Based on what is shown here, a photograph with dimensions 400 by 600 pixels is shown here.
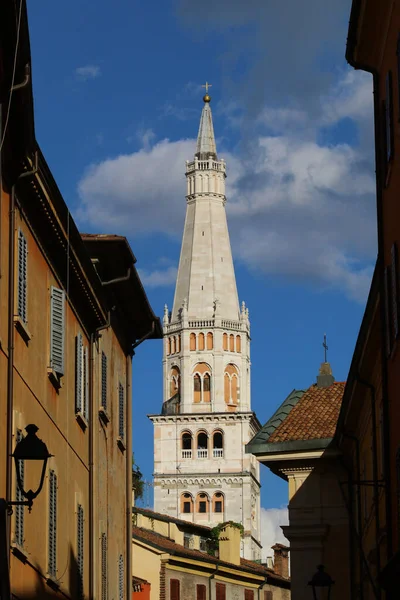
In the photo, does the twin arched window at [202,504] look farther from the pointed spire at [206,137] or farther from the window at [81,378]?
the window at [81,378]

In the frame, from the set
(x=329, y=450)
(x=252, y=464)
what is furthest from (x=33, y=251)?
(x=252, y=464)

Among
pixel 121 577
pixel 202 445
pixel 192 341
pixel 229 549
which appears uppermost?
pixel 192 341

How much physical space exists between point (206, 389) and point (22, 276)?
14365 cm

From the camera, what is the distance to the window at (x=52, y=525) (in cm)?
2100

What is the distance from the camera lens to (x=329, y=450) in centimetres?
3381

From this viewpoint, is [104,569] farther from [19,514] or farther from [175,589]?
[175,589]

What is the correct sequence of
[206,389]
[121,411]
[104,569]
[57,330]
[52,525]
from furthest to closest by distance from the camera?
1. [206,389]
2. [121,411]
3. [104,569]
4. [57,330]
5. [52,525]

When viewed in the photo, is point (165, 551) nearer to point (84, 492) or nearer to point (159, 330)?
point (159, 330)

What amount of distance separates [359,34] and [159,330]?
13.4 meters

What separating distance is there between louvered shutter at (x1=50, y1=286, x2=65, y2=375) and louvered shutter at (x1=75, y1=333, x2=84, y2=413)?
182 centimetres

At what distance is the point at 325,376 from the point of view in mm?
38375

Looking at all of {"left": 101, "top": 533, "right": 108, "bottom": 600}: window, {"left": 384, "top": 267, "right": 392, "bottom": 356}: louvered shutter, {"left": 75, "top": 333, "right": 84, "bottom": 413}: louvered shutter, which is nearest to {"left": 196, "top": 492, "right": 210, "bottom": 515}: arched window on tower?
{"left": 101, "top": 533, "right": 108, "bottom": 600}: window

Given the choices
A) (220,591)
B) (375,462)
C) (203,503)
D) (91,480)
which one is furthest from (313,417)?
(203,503)

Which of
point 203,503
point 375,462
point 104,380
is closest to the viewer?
point 375,462
